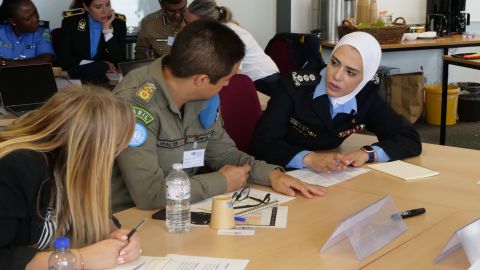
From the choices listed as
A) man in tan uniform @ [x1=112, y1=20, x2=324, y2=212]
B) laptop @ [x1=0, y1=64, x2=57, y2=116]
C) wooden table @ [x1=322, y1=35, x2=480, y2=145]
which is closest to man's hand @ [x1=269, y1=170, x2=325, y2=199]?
man in tan uniform @ [x1=112, y1=20, x2=324, y2=212]

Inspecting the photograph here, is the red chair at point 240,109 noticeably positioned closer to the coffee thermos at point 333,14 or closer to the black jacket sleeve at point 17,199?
the black jacket sleeve at point 17,199

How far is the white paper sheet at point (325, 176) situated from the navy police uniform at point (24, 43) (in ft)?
10.6

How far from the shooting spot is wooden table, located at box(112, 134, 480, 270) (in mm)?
1563

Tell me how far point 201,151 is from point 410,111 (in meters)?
4.34

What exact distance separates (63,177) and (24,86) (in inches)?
92.3

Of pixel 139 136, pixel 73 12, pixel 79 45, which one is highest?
pixel 73 12

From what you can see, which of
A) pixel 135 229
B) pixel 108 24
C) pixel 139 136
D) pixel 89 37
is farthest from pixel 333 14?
pixel 135 229

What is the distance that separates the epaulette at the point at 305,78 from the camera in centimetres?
268

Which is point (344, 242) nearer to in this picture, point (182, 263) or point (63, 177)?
point (182, 263)

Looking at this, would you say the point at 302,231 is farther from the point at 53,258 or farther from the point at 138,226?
the point at 53,258

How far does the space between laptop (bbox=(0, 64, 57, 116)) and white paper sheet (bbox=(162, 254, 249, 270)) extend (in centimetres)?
222

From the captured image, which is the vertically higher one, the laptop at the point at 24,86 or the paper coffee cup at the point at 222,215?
the laptop at the point at 24,86

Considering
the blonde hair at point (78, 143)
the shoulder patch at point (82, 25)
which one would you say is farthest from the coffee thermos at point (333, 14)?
the blonde hair at point (78, 143)

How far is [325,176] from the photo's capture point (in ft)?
7.58
